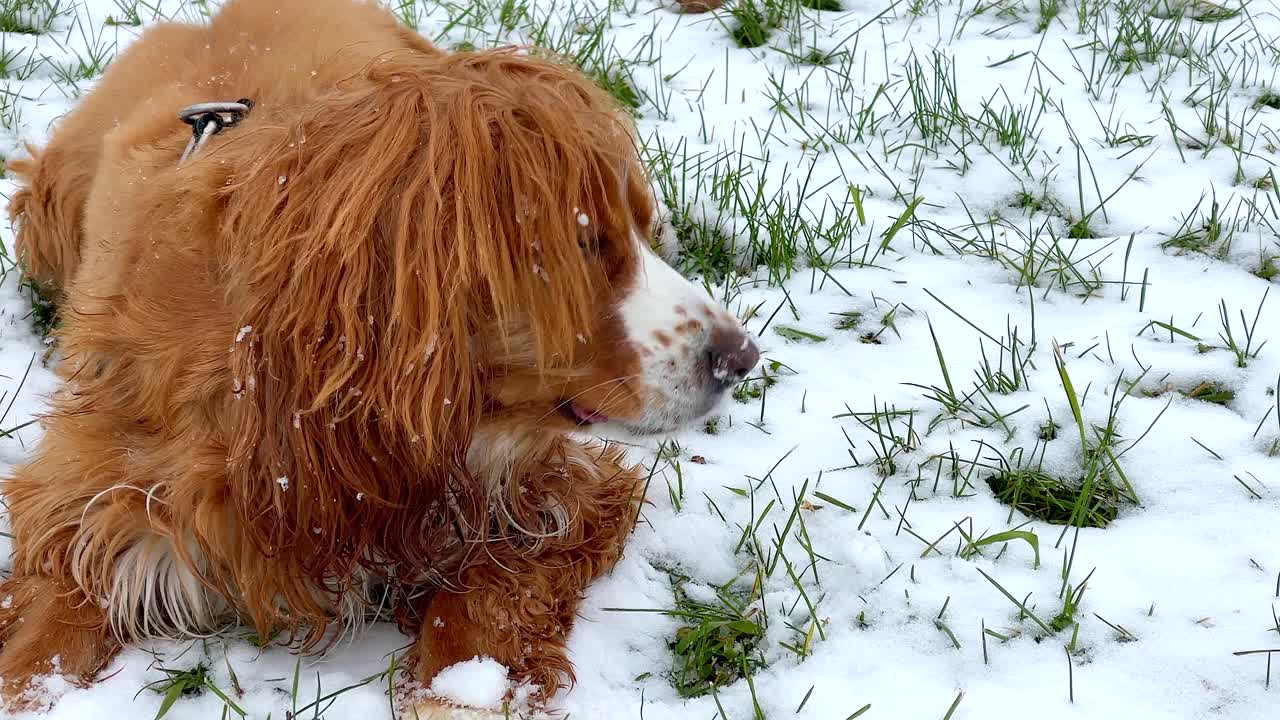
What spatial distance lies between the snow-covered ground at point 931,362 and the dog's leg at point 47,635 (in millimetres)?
73

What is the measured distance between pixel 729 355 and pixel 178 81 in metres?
1.78

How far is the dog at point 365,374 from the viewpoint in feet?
7.02

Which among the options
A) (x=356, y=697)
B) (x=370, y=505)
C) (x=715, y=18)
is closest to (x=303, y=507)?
(x=370, y=505)

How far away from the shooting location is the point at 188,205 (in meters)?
2.39

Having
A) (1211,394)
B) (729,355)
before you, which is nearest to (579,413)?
(729,355)

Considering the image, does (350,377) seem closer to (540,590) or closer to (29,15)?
(540,590)

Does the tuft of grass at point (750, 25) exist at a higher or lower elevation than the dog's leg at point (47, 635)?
higher

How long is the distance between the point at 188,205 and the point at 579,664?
1.19 m

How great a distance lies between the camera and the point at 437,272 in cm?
212

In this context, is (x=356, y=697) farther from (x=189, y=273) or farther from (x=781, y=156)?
(x=781, y=156)

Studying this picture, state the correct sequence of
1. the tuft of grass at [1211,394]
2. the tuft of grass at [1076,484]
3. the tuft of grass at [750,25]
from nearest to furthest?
the tuft of grass at [1076,484] → the tuft of grass at [1211,394] → the tuft of grass at [750,25]

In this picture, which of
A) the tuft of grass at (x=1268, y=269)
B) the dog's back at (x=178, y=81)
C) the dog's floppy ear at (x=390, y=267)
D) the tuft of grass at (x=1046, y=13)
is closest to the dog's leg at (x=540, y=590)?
the dog's floppy ear at (x=390, y=267)

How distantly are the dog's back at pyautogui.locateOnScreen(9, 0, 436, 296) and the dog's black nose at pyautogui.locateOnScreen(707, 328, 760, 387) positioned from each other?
1.11m

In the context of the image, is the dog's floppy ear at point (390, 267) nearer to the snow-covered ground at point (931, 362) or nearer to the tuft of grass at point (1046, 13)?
the snow-covered ground at point (931, 362)
